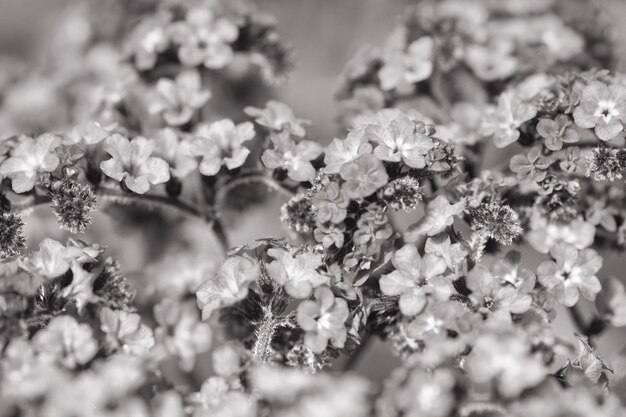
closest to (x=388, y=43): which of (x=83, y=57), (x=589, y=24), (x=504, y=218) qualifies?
(x=589, y=24)

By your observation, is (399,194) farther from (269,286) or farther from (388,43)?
(388,43)

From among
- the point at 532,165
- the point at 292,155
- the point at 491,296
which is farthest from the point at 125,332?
the point at 532,165

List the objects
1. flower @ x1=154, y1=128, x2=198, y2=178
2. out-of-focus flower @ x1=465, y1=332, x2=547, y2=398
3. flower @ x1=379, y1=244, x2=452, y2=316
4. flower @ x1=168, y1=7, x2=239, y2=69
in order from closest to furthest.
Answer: out-of-focus flower @ x1=465, y1=332, x2=547, y2=398 → flower @ x1=379, y1=244, x2=452, y2=316 → flower @ x1=154, y1=128, x2=198, y2=178 → flower @ x1=168, y1=7, x2=239, y2=69

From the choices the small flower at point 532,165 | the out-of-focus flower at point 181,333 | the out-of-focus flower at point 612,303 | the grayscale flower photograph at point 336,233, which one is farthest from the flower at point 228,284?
the out-of-focus flower at point 612,303

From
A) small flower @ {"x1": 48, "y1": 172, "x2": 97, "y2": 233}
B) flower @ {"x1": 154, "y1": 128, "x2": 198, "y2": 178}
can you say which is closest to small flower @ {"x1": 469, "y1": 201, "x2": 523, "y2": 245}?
flower @ {"x1": 154, "y1": 128, "x2": 198, "y2": 178}

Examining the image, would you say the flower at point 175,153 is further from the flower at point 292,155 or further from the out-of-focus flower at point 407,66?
the out-of-focus flower at point 407,66

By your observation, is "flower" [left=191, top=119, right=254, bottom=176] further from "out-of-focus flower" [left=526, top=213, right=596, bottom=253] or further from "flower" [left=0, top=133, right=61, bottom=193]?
"out-of-focus flower" [left=526, top=213, right=596, bottom=253]
